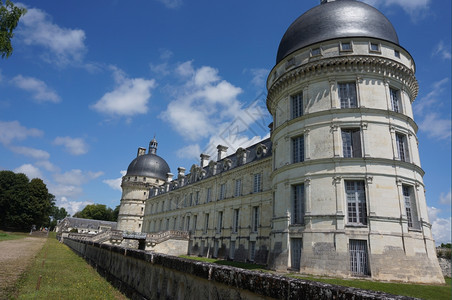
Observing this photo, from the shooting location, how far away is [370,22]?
18.7 m

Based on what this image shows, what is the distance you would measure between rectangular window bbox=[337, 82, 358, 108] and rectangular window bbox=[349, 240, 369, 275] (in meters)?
7.87

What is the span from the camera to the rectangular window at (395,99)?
17669mm

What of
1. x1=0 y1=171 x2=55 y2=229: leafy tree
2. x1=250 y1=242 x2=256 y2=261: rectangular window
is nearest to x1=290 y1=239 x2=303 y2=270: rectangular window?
x1=250 y1=242 x2=256 y2=261: rectangular window

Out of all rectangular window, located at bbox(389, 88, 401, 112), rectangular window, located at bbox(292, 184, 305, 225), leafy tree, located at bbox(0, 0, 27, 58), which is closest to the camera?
leafy tree, located at bbox(0, 0, 27, 58)

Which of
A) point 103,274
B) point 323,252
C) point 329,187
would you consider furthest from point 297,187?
point 103,274

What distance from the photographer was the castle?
47.5ft

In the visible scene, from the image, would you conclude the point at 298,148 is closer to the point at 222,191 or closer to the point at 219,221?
the point at 222,191

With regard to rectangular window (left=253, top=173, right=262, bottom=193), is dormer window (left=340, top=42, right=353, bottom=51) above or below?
above

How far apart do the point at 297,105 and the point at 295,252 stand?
9.32 metres

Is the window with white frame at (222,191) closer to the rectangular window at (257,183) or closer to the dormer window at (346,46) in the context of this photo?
the rectangular window at (257,183)

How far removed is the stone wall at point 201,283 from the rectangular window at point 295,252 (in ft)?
33.1

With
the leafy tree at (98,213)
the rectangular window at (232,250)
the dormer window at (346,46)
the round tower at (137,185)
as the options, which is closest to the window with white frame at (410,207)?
the dormer window at (346,46)

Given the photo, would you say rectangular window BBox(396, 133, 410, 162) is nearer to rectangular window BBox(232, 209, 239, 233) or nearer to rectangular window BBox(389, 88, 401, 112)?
rectangular window BBox(389, 88, 401, 112)

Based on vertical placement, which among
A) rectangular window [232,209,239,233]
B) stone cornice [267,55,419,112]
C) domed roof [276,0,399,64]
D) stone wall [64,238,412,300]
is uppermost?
domed roof [276,0,399,64]
